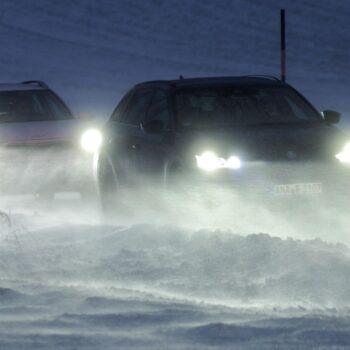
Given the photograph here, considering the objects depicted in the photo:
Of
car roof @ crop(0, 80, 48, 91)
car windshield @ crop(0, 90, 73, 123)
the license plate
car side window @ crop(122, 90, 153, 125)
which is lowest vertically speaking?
the license plate

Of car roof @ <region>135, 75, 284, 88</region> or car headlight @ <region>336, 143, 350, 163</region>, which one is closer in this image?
car headlight @ <region>336, 143, 350, 163</region>

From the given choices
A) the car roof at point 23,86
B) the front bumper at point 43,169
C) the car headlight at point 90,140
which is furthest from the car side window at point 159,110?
the car roof at point 23,86

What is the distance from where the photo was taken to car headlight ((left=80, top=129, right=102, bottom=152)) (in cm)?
1357

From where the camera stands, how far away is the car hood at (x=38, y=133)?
1350cm

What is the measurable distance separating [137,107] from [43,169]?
1370 millimetres

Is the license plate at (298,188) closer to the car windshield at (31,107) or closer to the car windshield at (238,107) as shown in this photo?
the car windshield at (238,107)

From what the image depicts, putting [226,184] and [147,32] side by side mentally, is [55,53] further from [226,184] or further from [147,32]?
[226,184]

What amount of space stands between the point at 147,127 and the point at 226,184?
1.27 metres

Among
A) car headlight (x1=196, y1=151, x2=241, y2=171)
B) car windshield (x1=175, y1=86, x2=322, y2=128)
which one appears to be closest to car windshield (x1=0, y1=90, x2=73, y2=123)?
car windshield (x1=175, y1=86, x2=322, y2=128)

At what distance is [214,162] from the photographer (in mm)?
10969

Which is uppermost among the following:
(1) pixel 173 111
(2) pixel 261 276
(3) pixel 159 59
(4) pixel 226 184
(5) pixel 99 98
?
(3) pixel 159 59

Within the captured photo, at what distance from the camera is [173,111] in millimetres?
12000

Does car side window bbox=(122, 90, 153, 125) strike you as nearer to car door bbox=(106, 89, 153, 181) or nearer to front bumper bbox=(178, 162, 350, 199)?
car door bbox=(106, 89, 153, 181)

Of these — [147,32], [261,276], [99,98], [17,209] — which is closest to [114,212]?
[17,209]
